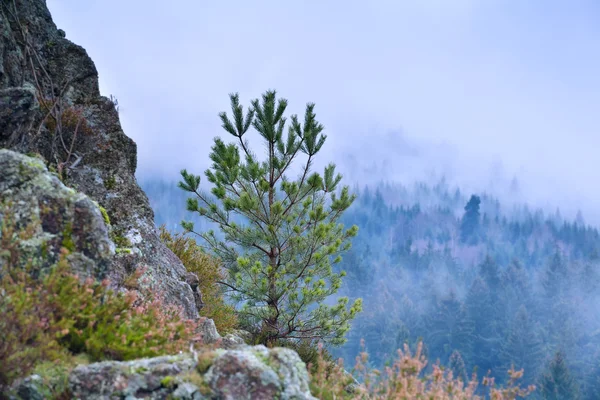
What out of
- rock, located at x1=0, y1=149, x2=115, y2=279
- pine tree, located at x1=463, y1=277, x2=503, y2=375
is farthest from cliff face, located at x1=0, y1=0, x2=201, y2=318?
pine tree, located at x1=463, y1=277, x2=503, y2=375

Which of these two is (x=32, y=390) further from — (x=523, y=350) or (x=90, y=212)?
(x=523, y=350)

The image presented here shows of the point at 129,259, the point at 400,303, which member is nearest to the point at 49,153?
the point at 129,259

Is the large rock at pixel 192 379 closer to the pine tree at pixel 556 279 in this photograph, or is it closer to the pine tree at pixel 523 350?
the pine tree at pixel 523 350

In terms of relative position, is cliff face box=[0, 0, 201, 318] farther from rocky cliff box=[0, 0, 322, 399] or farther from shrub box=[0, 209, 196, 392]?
shrub box=[0, 209, 196, 392]

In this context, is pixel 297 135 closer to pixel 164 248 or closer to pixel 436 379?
pixel 164 248

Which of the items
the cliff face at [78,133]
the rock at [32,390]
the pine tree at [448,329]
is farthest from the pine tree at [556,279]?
the rock at [32,390]

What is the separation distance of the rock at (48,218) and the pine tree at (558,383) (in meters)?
76.1

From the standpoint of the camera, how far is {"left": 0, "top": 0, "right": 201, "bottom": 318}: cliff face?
6.69 meters

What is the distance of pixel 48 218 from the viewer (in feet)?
16.1

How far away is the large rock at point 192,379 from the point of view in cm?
384

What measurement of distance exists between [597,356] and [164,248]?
108681 millimetres

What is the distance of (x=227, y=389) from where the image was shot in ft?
12.6

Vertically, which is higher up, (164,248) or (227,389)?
(164,248)

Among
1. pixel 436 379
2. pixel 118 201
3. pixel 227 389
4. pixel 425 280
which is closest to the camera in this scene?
pixel 227 389
